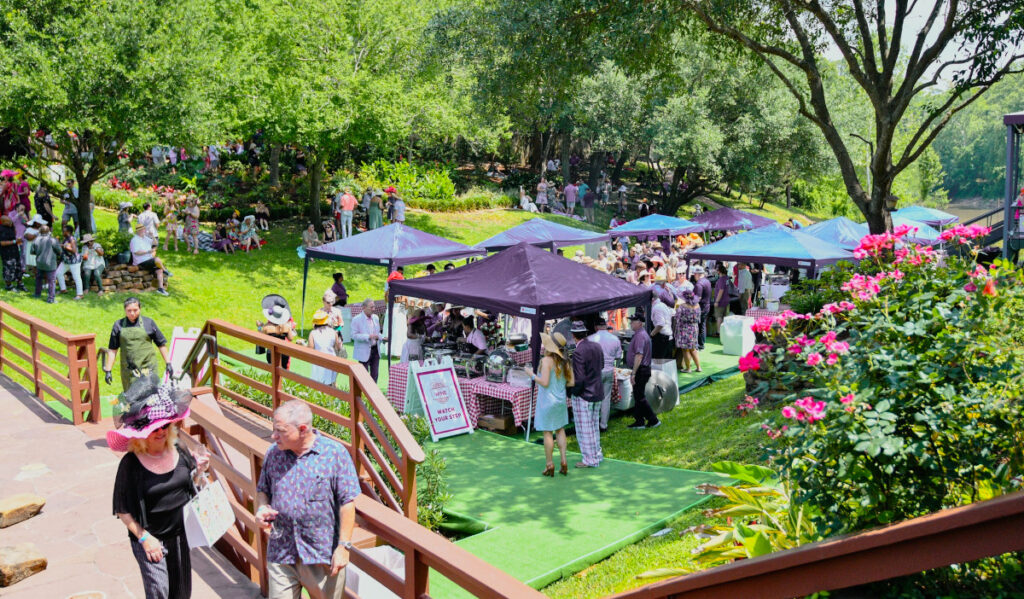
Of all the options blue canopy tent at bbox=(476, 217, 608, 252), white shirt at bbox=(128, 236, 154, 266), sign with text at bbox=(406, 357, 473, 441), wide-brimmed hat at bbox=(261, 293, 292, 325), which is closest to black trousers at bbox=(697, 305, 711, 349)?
blue canopy tent at bbox=(476, 217, 608, 252)

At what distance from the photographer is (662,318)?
1270cm

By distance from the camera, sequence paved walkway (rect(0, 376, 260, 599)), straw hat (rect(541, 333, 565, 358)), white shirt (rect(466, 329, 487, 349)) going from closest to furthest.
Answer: paved walkway (rect(0, 376, 260, 599)) < straw hat (rect(541, 333, 565, 358)) < white shirt (rect(466, 329, 487, 349))

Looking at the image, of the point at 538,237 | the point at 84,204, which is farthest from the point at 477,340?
the point at 84,204

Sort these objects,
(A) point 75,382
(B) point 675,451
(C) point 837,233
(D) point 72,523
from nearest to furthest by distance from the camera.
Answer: (D) point 72,523, (A) point 75,382, (B) point 675,451, (C) point 837,233

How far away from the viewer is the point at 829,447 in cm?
340

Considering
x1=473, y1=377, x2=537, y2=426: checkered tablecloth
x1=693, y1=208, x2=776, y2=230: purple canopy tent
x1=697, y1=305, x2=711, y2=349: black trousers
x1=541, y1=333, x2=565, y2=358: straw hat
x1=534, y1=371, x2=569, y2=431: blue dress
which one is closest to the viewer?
x1=541, y1=333, x2=565, y2=358: straw hat

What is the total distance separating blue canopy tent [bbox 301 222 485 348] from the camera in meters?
15.7

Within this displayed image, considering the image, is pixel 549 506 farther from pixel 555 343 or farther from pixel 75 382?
pixel 75 382

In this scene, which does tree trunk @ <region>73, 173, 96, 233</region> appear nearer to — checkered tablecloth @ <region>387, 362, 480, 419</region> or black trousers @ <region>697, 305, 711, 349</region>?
checkered tablecloth @ <region>387, 362, 480, 419</region>

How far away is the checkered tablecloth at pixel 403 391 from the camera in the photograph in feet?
35.8

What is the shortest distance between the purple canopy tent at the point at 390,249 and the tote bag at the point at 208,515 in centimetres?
1161

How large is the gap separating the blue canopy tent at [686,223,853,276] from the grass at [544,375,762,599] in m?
3.18

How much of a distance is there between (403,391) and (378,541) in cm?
477

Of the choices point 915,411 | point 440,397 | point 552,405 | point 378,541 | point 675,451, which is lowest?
point 675,451
